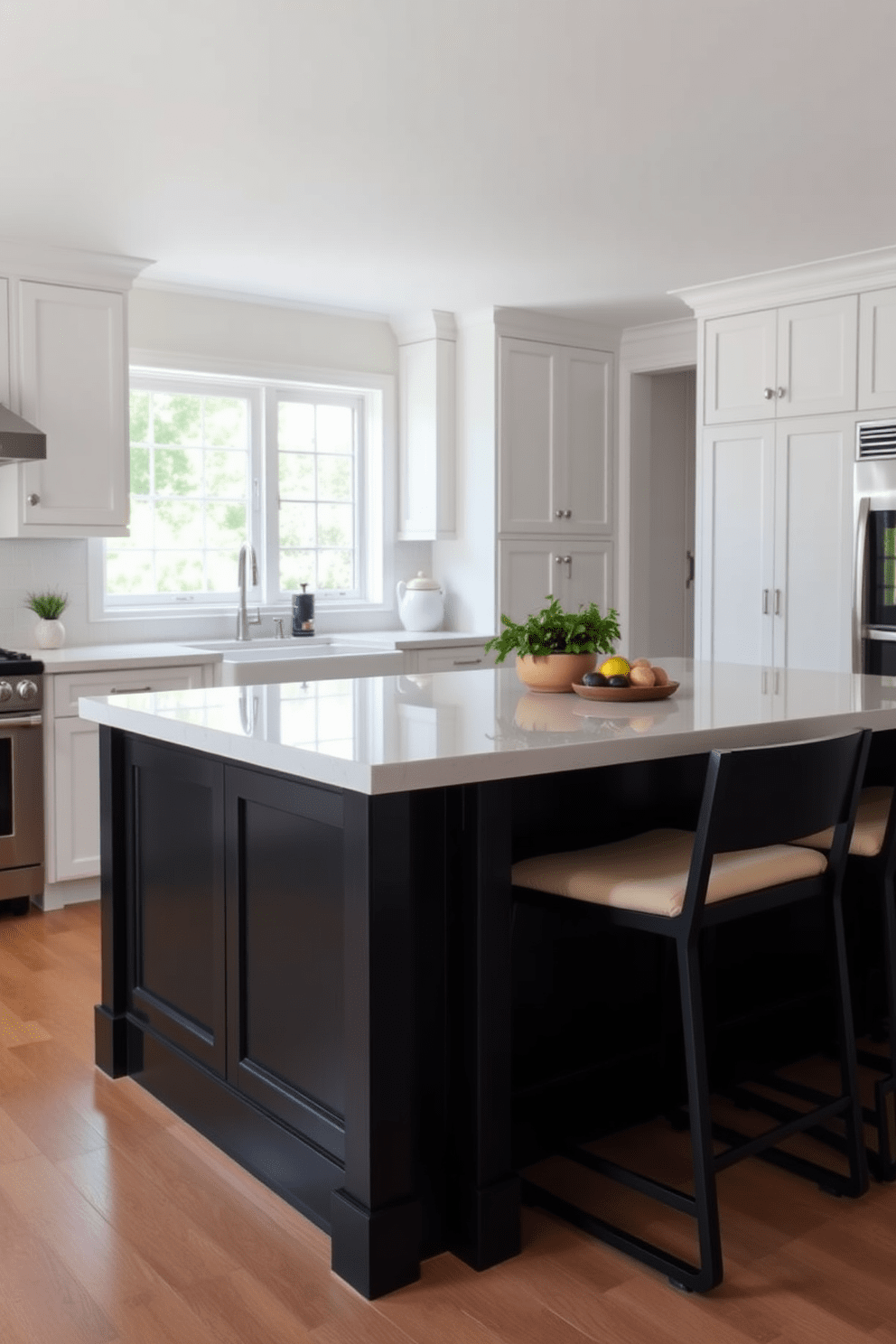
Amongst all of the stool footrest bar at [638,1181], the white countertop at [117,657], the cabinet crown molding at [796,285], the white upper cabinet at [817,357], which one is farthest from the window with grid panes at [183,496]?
the stool footrest bar at [638,1181]

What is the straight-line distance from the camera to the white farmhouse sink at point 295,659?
5000 millimetres

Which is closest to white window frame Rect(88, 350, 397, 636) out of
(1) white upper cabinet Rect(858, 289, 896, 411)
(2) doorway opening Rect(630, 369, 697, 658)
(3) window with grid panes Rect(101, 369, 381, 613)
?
(3) window with grid panes Rect(101, 369, 381, 613)

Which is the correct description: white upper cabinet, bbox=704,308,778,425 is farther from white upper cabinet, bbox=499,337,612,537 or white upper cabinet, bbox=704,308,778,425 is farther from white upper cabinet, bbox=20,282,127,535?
white upper cabinet, bbox=20,282,127,535

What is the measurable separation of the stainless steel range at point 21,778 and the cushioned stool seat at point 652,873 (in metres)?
2.61

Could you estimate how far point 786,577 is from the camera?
539 cm

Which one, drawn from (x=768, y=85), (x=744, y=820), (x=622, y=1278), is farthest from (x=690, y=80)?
(x=622, y=1278)

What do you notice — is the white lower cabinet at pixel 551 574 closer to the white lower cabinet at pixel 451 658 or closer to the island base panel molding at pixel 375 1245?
the white lower cabinet at pixel 451 658

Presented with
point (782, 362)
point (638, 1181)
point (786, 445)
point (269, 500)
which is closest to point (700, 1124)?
point (638, 1181)

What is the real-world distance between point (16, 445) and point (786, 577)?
3.18 metres

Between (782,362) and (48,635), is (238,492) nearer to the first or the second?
(48,635)

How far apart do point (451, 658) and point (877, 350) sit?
2.26 metres

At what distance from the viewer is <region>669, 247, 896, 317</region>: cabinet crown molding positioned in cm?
486

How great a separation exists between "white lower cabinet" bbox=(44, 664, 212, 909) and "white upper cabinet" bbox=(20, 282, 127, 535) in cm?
67

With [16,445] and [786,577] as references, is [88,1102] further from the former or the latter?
[786,577]
